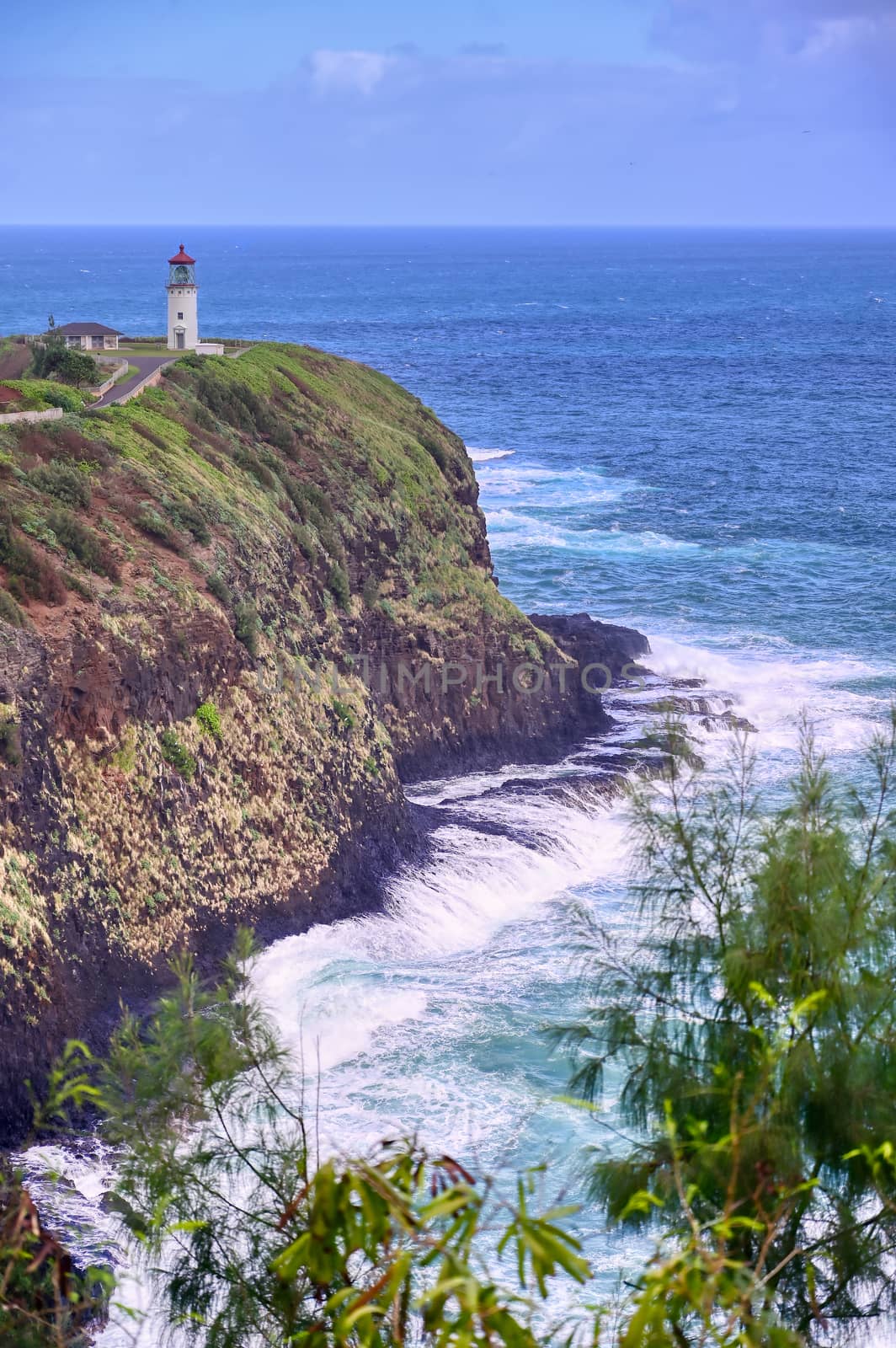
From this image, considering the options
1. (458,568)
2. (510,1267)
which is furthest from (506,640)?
(510,1267)

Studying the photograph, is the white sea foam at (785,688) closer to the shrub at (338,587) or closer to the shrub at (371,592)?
the shrub at (371,592)

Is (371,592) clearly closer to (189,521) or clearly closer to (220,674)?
(189,521)

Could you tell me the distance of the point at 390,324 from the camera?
483 ft

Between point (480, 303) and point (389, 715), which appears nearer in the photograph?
point (389, 715)

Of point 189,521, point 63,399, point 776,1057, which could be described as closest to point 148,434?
point 63,399

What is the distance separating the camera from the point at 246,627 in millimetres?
30219

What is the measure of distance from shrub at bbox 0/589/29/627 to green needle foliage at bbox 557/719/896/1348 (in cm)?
1463

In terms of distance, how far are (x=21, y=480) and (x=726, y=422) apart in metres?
68.7

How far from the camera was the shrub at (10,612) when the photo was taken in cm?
2495

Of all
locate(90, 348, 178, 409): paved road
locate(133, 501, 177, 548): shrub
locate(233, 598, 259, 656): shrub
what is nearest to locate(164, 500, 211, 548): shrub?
locate(133, 501, 177, 548): shrub

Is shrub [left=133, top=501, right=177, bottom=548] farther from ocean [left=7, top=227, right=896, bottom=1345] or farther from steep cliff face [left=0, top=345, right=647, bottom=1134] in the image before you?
ocean [left=7, top=227, right=896, bottom=1345]

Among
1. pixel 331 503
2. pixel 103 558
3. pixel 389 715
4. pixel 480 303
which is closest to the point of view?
pixel 103 558

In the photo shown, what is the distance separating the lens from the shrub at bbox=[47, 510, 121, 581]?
28.0 m

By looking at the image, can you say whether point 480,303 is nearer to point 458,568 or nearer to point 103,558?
point 458,568
